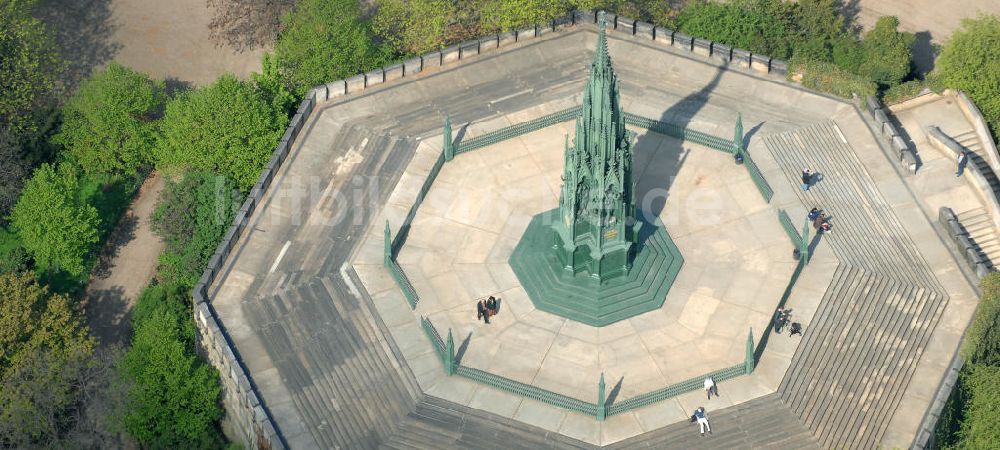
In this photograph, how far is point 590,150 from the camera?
136m

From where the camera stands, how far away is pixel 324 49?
16325 cm

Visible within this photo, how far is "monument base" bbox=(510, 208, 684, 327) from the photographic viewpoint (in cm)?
14338

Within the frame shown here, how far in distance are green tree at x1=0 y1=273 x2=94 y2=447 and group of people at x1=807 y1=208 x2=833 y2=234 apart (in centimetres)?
5512

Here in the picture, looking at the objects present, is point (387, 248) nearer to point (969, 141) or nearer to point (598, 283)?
point (598, 283)

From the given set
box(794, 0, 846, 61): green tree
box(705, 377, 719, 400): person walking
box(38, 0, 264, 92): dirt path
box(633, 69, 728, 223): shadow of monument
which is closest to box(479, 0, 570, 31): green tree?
box(633, 69, 728, 223): shadow of monument

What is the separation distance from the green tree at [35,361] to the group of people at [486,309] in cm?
2899

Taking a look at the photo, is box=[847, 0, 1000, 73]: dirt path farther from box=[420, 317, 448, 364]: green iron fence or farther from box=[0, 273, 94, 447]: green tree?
box=[0, 273, 94, 447]: green tree

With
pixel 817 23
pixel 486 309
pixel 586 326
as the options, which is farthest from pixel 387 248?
pixel 817 23

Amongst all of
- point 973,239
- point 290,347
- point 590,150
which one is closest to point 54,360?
point 290,347

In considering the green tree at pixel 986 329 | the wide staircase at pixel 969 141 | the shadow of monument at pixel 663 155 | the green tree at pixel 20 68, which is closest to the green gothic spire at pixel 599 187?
the shadow of monument at pixel 663 155

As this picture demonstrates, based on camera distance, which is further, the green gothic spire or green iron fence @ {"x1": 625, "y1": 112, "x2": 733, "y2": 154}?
green iron fence @ {"x1": 625, "y1": 112, "x2": 733, "y2": 154}

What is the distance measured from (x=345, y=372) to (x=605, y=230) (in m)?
21.3

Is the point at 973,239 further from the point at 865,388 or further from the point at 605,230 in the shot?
the point at 605,230

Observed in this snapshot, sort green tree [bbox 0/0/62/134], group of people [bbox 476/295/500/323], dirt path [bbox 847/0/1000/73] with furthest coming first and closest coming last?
dirt path [bbox 847/0/1000/73] < green tree [bbox 0/0/62/134] < group of people [bbox 476/295/500/323]
